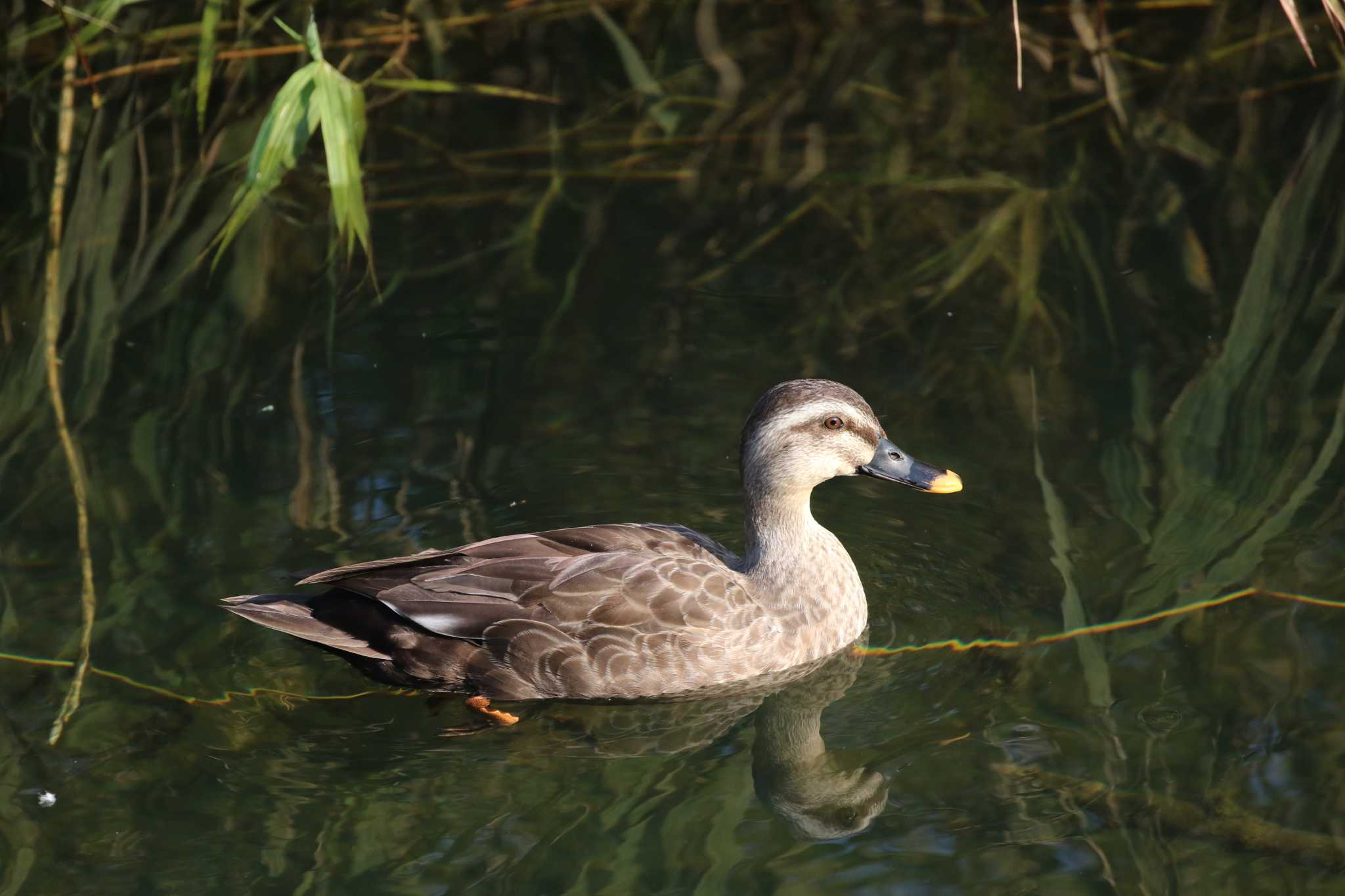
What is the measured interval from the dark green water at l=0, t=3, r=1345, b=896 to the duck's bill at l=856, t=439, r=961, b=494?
42cm

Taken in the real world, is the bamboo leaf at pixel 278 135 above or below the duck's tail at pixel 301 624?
above

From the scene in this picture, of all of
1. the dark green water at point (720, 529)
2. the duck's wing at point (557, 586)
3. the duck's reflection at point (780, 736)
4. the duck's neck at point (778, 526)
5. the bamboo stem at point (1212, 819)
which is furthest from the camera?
the duck's neck at point (778, 526)

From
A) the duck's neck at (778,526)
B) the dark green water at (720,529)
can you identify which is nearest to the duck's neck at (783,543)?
the duck's neck at (778,526)

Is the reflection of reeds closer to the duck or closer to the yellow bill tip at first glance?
the yellow bill tip

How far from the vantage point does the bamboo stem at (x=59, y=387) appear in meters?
6.28

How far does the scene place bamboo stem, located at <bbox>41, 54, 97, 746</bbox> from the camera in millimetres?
6277

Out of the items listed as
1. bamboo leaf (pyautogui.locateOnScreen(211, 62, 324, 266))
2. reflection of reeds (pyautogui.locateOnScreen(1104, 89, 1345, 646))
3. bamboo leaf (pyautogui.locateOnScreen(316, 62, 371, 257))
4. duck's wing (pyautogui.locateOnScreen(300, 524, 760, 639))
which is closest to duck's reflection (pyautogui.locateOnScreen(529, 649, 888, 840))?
duck's wing (pyautogui.locateOnScreen(300, 524, 760, 639))

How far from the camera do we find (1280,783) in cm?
545

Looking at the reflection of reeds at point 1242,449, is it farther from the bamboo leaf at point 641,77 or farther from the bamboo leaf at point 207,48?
the bamboo leaf at point 207,48

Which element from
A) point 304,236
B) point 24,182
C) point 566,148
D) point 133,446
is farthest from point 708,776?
point 24,182

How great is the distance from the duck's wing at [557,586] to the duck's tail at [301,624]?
155 mm

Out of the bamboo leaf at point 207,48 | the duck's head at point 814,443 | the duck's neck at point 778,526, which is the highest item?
the bamboo leaf at point 207,48

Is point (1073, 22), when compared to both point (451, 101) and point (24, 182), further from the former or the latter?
point (24, 182)

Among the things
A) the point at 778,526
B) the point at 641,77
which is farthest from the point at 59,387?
the point at 641,77
